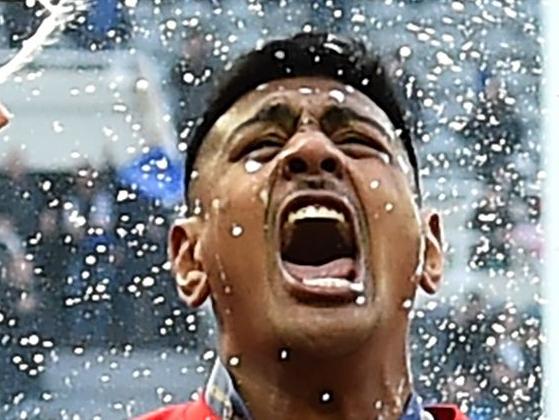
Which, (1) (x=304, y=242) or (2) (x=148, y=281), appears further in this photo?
(2) (x=148, y=281)

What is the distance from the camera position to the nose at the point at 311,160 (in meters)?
0.94

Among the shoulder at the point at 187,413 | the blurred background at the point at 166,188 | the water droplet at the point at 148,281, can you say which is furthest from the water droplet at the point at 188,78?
the shoulder at the point at 187,413

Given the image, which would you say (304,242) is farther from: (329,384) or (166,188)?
(166,188)

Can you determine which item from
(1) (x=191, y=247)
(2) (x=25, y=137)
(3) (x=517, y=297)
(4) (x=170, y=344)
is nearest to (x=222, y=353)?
(1) (x=191, y=247)

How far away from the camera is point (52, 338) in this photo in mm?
1983

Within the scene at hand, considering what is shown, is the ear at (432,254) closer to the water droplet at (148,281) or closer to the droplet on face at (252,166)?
the droplet on face at (252,166)

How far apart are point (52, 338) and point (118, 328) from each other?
7cm

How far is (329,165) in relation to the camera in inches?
37.3

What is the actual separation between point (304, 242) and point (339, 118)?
0.06 metres

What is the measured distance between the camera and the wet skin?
917 mm

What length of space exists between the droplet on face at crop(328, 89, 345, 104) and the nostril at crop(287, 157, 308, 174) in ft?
0.13

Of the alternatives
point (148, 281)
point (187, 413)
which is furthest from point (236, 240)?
point (148, 281)

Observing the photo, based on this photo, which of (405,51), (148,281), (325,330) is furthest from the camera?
(405,51)

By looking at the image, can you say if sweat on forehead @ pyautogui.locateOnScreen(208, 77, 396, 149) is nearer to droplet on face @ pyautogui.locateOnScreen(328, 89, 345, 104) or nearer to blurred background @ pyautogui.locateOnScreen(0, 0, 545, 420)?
droplet on face @ pyautogui.locateOnScreen(328, 89, 345, 104)
